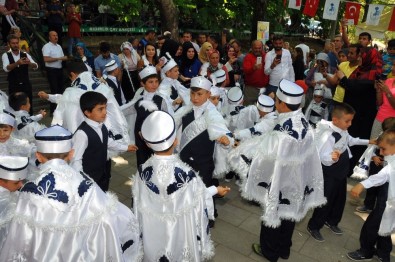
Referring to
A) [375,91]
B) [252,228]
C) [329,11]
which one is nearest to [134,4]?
[329,11]

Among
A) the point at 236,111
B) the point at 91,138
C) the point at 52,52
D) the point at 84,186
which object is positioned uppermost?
the point at 84,186

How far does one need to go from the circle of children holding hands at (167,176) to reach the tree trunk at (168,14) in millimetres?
6275

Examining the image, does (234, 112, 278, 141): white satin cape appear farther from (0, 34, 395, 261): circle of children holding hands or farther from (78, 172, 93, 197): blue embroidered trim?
(78, 172, 93, 197): blue embroidered trim

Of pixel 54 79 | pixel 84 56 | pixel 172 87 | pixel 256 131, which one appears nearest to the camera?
pixel 256 131

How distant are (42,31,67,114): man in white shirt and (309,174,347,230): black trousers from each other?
22.8 ft

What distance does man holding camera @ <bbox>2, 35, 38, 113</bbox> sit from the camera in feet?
24.2

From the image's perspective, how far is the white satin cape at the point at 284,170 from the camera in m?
3.52

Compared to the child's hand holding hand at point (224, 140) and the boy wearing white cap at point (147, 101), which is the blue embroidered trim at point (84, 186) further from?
the boy wearing white cap at point (147, 101)

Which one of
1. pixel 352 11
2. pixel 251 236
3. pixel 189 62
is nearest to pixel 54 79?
pixel 189 62

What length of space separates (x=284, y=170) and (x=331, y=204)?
1.37m

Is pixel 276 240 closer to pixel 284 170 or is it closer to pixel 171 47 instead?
pixel 284 170

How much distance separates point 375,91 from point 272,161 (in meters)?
3.41

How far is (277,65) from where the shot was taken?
24.9 ft

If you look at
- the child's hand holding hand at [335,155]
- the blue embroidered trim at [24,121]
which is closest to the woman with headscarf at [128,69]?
the blue embroidered trim at [24,121]
